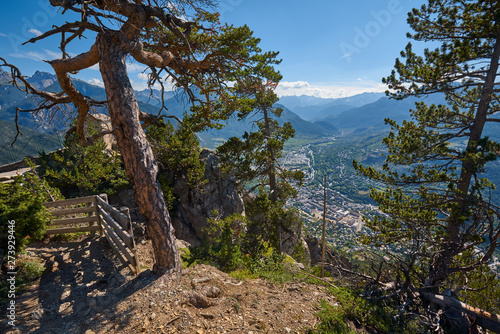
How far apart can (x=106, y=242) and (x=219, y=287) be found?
5419mm

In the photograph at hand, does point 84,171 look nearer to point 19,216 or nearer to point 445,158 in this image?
point 19,216

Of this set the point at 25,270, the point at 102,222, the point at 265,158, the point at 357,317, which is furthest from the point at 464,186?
the point at 25,270

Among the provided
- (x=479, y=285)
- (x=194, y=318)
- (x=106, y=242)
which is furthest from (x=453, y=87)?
(x=106, y=242)

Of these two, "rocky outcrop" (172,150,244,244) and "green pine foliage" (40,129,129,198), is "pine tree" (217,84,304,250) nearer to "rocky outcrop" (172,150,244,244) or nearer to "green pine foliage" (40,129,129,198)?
"rocky outcrop" (172,150,244,244)

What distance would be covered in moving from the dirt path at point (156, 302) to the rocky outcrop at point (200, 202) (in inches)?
389

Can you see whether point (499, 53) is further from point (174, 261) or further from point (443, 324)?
point (174, 261)

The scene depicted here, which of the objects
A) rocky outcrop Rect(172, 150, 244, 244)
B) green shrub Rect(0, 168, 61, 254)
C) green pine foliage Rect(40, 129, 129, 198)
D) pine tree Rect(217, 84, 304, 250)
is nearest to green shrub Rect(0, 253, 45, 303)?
green shrub Rect(0, 168, 61, 254)

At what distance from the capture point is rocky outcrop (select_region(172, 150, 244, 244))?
1670 centimetres

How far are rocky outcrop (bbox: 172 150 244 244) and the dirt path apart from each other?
32.4ft

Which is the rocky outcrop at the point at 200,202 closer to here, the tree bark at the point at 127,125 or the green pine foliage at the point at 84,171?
the green pine foliage at the point at 84,171

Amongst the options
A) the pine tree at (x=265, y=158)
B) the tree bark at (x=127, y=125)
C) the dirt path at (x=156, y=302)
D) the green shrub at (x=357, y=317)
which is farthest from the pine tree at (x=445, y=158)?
the tree bark at (x=127, y=125)

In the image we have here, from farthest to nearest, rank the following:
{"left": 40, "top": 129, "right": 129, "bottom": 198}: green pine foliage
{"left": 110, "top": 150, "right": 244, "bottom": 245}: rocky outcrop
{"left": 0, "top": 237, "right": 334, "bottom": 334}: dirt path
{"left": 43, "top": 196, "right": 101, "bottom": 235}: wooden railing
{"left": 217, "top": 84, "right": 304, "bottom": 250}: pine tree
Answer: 1. {"left": 110, "top": 150, "right": 244, "bottom": 245}: rocky outcrop
2. {"left": 217, "top": 84, "right": 304, "bottom": 250}: pine tree
3. {"left": 40, "top": 129, "right": 129, "bottom": 198}: green pine foliage
4. {"left": 43, "top": 196, "right": 101, "bottom": 235}: wooden railing
5. {"left": 0, "top": 237, "right": 334, "bottom": 334}: dirt path

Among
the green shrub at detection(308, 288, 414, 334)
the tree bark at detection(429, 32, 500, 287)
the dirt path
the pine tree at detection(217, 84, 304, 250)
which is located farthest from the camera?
the pine tree at detection(217, 84, 304, 250)

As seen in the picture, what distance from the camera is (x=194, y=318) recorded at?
418 cm
